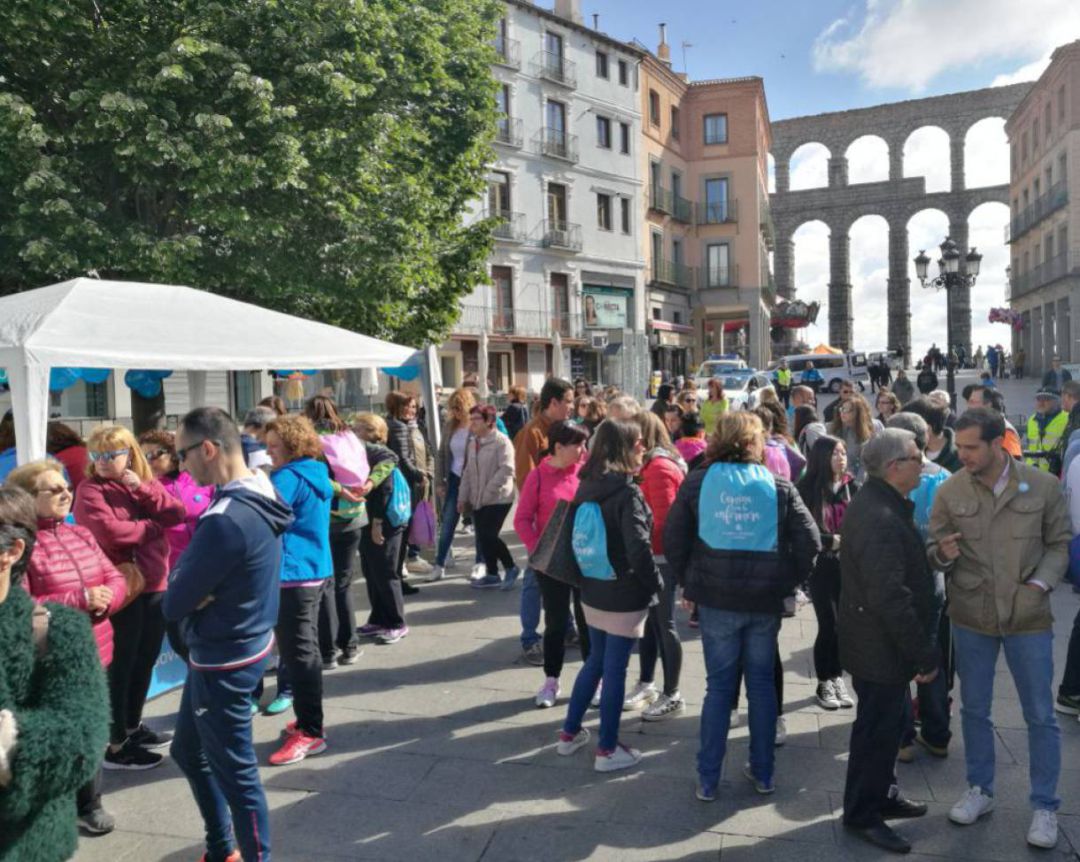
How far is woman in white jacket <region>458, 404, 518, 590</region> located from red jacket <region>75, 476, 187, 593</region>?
124 inches

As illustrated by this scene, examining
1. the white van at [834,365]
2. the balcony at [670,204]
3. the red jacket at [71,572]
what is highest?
the balcony at [670,204]

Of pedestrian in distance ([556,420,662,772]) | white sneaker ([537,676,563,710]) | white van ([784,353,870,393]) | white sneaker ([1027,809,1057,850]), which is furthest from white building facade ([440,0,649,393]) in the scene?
white sneaker ([1027,809,1057,850])

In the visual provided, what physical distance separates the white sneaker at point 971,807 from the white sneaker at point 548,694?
2.18 meters

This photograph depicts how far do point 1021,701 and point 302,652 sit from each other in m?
3.30

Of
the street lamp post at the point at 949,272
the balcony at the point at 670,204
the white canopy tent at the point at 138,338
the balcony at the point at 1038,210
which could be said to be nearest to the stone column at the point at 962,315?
the balcony at the point at 1038,210

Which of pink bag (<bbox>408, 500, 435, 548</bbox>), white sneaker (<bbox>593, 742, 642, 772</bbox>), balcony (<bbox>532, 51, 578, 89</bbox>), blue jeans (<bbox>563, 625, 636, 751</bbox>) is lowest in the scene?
white sneaker (<bbox>593, 742, 642, 772</bbox>)

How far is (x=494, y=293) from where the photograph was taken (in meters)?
32.0

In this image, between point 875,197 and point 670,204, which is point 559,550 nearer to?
point 670,204

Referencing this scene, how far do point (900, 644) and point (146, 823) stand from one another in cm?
333

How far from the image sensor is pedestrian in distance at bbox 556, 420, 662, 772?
4.22m

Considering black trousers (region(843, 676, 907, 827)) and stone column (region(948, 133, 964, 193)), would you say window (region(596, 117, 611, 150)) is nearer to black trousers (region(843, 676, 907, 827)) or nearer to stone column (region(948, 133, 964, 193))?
black trousers (region(843, 676, 907, 827))

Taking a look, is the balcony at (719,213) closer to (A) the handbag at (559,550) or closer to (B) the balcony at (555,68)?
(B) the balcony at (555,68)

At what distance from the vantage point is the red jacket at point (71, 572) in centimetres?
354

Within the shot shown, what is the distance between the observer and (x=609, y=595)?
13.9 ft
